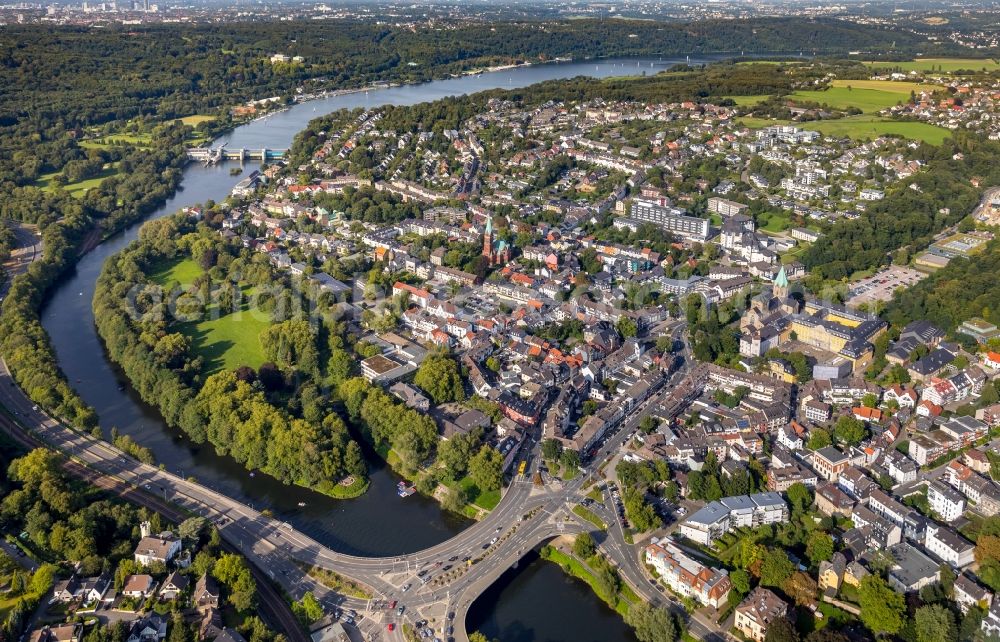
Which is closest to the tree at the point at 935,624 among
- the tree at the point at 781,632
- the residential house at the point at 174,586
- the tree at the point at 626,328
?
the tree at the point at 781,632

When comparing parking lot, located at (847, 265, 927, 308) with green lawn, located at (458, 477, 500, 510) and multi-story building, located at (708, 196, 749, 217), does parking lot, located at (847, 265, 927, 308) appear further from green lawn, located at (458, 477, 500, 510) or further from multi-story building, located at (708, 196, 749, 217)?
green lawn, located at (458, 477, 500, 510)

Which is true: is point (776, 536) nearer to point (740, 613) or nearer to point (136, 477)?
point (740, 613)

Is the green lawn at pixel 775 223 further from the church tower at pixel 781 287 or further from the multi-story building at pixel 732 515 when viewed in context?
the multi-story building at pixel 732 515

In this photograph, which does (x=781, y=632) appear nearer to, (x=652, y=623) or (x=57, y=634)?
(x=652, y=623)

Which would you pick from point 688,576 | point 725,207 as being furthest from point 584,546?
point 725,207

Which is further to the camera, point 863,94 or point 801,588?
point 863,94

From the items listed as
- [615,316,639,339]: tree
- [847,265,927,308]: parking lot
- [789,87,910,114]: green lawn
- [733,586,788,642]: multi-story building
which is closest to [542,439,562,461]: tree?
[733,586,788,642]: multi-story building
